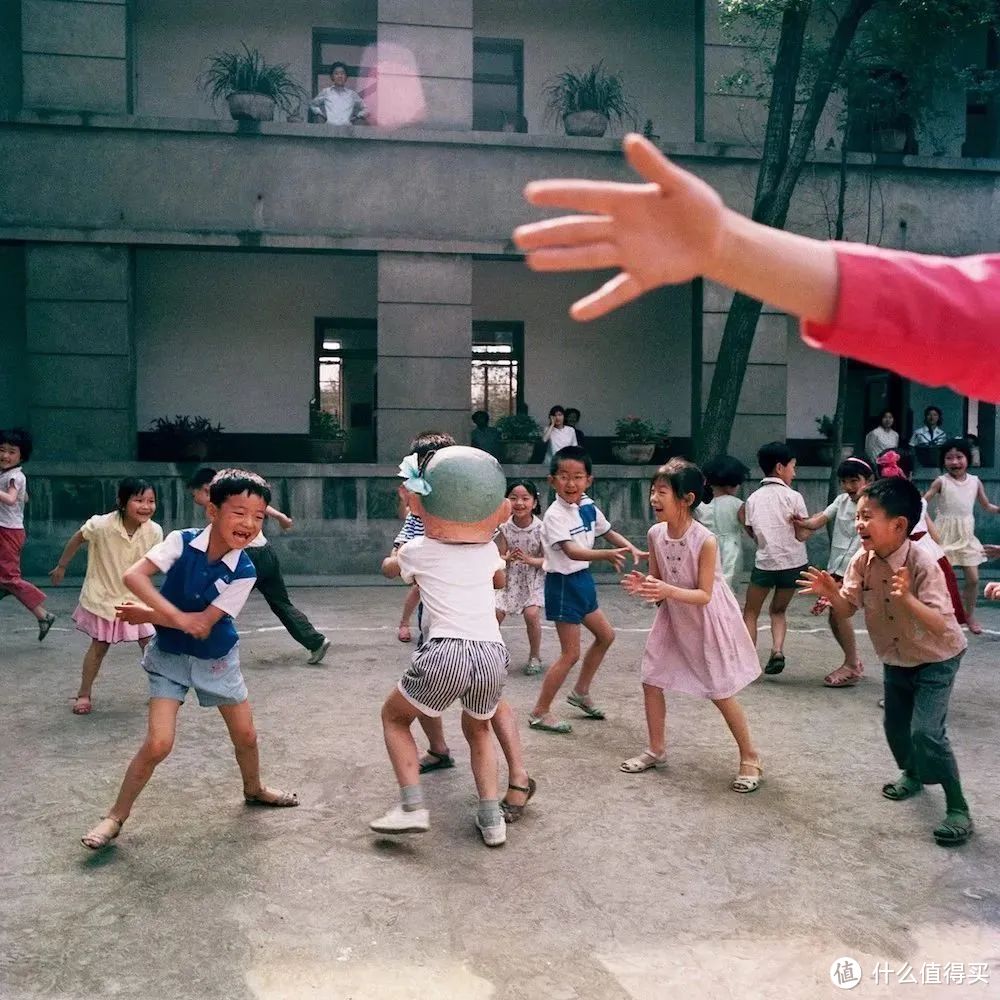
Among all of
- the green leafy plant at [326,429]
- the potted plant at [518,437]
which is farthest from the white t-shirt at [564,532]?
the green leafy plant at [326,429]

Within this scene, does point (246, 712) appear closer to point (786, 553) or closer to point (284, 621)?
point (284, 621)

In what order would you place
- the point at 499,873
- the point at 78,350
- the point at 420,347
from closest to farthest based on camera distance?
the point at 499,873
the point at 78,350
the point at 420,347

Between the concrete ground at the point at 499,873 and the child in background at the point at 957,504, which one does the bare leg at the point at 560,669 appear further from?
the child in background at the point at 957,504

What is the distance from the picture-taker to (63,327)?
43.0ft

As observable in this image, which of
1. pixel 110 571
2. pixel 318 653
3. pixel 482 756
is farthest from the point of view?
pixel 318 653

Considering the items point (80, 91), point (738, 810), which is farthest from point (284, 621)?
point (80, 91)

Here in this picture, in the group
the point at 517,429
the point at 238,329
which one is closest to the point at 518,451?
the point at 517,429

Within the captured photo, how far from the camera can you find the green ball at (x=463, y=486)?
13.5ft

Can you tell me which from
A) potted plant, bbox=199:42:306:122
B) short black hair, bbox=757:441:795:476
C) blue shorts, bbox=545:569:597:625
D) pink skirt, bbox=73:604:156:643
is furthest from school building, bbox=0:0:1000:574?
blue shorts, bbox=545:569:597:625

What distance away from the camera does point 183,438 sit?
44.9 feet

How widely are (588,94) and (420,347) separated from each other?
3986mm

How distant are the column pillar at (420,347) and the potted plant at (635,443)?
2056mm

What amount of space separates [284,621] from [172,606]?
3.54 meters

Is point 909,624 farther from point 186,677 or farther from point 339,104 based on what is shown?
point 339,104
